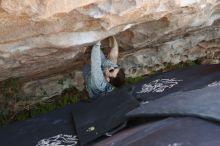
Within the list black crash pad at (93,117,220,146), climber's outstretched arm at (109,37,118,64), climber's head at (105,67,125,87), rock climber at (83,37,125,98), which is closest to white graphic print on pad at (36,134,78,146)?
black crash pad at (93,117,220,146)

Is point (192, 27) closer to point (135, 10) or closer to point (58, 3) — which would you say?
point (135, 10)

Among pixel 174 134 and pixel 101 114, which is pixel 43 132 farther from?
pixel 174 134

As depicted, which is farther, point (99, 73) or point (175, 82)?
point (175, 82)

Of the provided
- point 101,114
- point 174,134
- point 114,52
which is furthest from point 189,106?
point 114,52

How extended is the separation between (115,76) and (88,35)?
57 cm

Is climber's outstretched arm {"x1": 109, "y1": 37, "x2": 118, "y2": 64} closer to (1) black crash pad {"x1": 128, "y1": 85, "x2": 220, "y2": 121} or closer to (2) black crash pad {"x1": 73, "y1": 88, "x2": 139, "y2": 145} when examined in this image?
(2) black crash pad {"x1": 73, "y1": 88, "x2": 139, "y2": 145}

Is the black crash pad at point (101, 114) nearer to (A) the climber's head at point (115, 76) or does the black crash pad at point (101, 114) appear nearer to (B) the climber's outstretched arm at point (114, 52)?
(A) the climber's head at point (115, 76)

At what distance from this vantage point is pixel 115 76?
347 cm

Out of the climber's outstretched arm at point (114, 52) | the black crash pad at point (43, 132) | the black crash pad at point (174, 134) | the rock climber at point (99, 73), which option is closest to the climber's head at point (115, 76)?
the rock climber at point (99, 73)

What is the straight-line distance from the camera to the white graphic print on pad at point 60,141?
265 centimetres

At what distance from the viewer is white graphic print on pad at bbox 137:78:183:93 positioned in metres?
3.38

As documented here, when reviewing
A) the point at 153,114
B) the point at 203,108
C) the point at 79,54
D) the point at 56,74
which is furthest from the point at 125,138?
the point at 56,74

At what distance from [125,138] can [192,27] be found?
191 cm

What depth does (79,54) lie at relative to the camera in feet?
11.8
